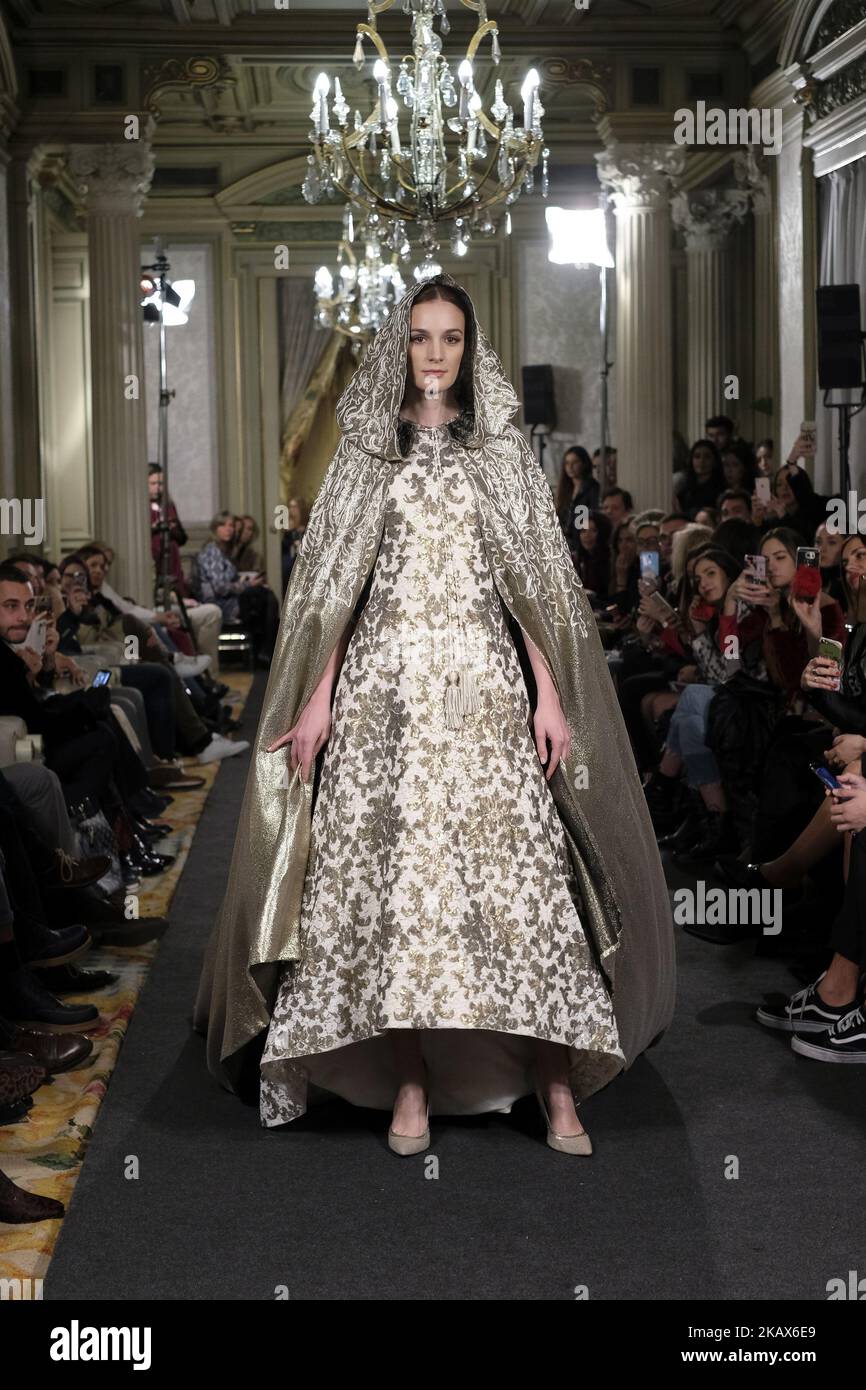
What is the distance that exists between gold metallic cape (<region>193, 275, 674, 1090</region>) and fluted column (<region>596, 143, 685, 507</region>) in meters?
6.92

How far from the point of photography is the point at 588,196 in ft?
44.5

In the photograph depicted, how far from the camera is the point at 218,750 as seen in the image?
7824 millimetres

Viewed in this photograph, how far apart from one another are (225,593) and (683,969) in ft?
26.2

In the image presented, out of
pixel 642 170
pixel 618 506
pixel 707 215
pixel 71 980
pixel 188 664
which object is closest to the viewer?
pixel 71 980

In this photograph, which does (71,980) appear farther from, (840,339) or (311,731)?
(840,339)

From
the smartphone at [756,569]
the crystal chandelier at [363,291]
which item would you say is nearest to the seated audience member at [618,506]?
the crystal chandelier at [363,291]

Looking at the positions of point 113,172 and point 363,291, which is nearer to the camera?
point 113,172

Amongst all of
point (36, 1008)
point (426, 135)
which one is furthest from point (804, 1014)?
point (426, 135)

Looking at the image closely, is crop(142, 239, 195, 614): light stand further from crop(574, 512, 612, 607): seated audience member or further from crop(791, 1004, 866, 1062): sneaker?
crop(791, 1004, 866, 1062): sneaker

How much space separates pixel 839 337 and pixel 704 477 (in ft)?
7.72

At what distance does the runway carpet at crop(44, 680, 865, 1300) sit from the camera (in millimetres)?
2543

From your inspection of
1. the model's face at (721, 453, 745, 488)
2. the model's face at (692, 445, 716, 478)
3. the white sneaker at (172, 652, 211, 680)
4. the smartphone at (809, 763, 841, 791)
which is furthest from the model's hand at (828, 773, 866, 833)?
the model's face at (692, 445, 716, 478)

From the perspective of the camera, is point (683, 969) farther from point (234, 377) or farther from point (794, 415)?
point (234, 377)
